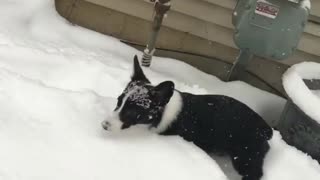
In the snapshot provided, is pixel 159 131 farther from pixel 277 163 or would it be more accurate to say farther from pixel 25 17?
pixel 25 17

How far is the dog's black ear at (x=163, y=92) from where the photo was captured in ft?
8.84

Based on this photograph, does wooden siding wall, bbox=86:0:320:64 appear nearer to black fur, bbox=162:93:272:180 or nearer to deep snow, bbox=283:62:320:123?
deep snow, bbox=283:62:320:123

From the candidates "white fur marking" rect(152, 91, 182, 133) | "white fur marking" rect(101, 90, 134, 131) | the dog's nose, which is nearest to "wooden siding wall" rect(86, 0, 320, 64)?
"white fur marking" rect(152, 91, 182, 133)

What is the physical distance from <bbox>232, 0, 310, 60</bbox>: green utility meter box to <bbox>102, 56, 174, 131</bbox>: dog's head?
3.08ft

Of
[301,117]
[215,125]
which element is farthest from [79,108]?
[301,117]

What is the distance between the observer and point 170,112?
2.90 m

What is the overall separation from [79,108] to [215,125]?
0.81m

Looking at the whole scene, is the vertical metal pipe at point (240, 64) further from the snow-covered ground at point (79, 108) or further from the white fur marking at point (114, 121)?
the white fur marking at point (114, 121)

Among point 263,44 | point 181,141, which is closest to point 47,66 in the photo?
point 181,141

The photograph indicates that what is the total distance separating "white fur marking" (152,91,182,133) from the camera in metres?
2.83

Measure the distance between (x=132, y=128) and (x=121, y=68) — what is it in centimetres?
87

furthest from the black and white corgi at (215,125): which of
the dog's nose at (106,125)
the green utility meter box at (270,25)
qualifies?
the green utility meter box at (270,25)

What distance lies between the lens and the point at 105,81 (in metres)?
3.32

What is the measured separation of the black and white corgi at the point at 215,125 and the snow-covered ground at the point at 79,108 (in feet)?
0.33
